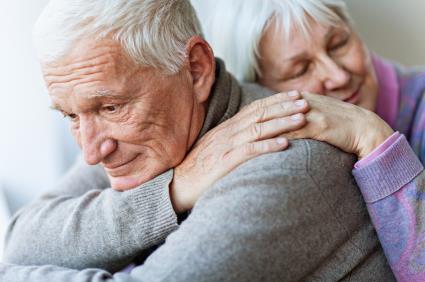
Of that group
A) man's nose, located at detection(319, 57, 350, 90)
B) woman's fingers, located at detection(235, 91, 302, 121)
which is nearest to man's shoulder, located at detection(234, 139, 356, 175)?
woman's fingers, located at detection(235, 91, 302, 121)

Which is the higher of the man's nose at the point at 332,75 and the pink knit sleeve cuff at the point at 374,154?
the pink knit sleeve cuff at the point at 374,154

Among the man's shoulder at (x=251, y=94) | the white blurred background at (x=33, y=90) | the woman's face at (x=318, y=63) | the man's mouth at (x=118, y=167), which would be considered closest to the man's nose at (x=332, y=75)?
the woman's face at (x=318, y=63)

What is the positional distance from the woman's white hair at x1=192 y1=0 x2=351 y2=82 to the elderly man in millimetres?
312

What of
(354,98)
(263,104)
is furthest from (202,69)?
(354,98)

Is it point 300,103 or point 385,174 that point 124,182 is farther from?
point 385,174

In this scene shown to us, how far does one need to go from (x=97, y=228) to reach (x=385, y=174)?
0.69 m

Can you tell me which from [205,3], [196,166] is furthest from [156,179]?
[205,3]

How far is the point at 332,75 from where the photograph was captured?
6.09ft

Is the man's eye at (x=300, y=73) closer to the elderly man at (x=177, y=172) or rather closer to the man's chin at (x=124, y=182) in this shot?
the elderly man at (x=177, y=172)

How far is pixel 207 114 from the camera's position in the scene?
1.49 meters

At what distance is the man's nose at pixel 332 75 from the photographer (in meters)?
1.85

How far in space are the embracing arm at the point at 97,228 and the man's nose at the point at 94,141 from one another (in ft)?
0.37

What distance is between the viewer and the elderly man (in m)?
1.19

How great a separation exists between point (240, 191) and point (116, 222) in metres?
0.36
